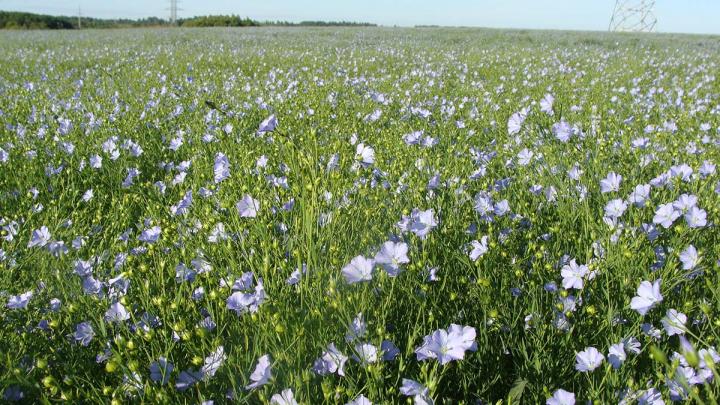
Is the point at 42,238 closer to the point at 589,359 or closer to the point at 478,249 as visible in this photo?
the point at 478,249

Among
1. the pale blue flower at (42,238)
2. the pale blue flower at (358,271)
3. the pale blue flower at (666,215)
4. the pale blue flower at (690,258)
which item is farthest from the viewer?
the pale blue flower at (42,238)

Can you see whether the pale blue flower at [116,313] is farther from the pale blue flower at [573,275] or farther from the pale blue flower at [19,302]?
the pale blue flower at [573,275]

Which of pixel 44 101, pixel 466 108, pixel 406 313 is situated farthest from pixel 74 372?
pixel 44 101

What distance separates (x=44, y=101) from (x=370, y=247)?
5.03 meters

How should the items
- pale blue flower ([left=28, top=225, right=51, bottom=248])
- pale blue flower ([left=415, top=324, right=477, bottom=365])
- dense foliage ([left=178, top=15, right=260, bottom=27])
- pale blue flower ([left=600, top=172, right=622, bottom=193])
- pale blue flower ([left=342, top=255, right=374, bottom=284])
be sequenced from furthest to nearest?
dense foliage ([left=178, top=15, right=260, bottom=27])
pale blue flower ([left=600, top=172, right=622, bottom=193])
pale blue flower ([left=28, top=225, right=51, bottom=248])
pale blue flower ([left=342, top=255, right=374, bottom=284])
pale blue flower ([left=415, top=324, right=477, bottom=365])

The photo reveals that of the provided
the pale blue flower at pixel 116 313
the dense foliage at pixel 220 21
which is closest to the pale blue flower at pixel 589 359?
the pale blue flower at pixel 116 313

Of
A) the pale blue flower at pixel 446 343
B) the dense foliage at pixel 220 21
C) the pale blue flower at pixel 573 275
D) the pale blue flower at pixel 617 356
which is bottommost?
the pale blue flower at pixel 617 356

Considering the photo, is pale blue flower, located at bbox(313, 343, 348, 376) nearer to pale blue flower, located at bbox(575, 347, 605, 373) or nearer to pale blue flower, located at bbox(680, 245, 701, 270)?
pale blue flower, located at bbox(575, 347, 605, 373)

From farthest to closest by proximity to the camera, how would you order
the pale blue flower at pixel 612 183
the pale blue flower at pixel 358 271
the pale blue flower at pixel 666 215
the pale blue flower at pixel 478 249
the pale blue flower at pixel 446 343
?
the pale blue flower at pixel 612 183
the pale blue flower at pixel 666 215
the pale blue flower at pixel 478 249
the pale blue flower at pixel 358 271
the pale blue flower at pixel 446 343

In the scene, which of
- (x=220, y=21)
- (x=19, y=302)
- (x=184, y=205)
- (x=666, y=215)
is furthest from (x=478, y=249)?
(x=220, y=21)

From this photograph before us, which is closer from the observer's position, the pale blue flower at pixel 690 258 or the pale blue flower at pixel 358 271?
the pale blue flower at pixel 358 271

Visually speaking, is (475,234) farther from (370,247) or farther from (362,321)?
(362,321)

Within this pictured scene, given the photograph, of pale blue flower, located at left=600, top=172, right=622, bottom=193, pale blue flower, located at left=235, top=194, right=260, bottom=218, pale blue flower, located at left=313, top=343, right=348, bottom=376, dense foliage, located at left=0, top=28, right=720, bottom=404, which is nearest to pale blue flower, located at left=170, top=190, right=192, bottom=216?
dense foliage, located at left=0, top=28, right=720, bottom=404

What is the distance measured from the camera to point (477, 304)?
67.0 inches
